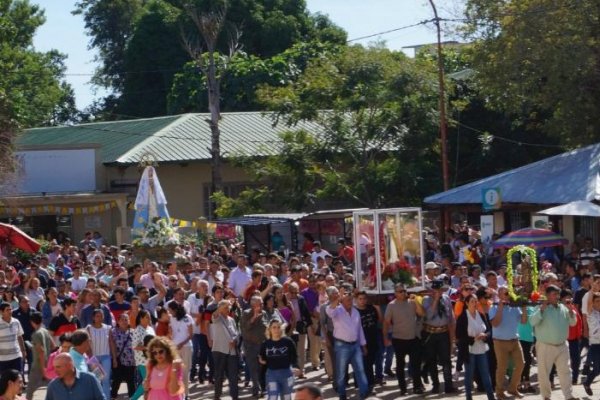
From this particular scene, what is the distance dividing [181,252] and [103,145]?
2135cm

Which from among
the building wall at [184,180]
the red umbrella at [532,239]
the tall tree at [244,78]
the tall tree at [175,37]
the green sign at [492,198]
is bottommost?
the red umbrella at [532,239]

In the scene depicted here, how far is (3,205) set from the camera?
41438 millimetres

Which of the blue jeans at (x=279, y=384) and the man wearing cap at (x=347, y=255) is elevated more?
the man wearing cap at (x=347, y=255)

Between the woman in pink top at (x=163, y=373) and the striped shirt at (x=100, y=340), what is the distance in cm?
402

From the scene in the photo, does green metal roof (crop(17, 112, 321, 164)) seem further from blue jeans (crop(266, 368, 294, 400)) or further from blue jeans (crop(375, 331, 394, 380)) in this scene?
blue jeans (crop(266, 368, 294, 400))

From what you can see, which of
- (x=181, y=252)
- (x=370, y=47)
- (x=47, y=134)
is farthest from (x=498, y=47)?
(x=47, y=134)

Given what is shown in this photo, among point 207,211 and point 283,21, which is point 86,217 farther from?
point 283,21

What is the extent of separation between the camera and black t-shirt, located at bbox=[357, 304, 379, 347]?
59.2 ft

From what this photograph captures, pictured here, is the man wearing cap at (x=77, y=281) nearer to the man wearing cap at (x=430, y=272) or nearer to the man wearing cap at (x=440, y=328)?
the man wearing cap at (x=430, y=272)

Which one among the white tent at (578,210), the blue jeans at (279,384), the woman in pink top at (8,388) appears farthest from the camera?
the white tent at (578,210)

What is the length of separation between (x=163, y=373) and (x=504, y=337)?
6.12 m

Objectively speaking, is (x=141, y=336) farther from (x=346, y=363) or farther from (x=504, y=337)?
(x=504, y=337)

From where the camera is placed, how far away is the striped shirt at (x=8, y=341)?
16500 millimetres

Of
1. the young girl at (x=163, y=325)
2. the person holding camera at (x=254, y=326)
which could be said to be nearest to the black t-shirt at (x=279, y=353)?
the young girl at (x=163, y=325)
